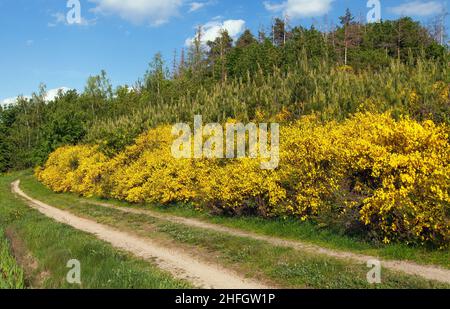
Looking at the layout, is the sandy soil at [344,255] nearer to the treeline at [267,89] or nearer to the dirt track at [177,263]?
the dirt track at [177,263]

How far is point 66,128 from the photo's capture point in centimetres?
5209

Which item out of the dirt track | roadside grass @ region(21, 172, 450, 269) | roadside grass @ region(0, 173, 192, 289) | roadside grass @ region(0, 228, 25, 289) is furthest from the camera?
roadside grass @ region(21, 172, 450, 269)

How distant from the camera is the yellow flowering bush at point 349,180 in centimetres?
1095

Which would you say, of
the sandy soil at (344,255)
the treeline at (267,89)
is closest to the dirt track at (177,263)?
the sandy soil at (344,255)

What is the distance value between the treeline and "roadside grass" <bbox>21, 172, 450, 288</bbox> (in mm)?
7568

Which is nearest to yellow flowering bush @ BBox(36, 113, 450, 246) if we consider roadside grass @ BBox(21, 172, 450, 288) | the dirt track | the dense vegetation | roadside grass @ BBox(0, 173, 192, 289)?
the dense vegetation

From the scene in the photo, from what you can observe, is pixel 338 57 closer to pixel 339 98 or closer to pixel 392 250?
pixel 339 98

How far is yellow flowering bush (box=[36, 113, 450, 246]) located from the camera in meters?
11.0

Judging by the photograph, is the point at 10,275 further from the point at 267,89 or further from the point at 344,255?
the point at 267,89

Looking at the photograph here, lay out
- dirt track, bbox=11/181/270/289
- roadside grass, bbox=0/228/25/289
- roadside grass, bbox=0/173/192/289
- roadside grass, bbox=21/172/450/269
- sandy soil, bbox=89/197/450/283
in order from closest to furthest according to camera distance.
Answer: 1. roadside grass, bbox=0/228/25/289
2. roadside grass, bbox=0/173/192/289
3. sandy soil, bbox=89/197/450/283
4. dirt track, bbox=11/181/270/289
5. roadside grass, bbox=21/172/450/269

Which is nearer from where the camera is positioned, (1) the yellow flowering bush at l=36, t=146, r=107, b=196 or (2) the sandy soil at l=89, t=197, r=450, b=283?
(2) the sandy soil at l=89, t=197, r=450, b=283

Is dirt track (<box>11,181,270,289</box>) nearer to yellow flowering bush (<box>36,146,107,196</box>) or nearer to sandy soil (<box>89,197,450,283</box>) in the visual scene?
sandy soil (<box>89,197,450,283</box>)

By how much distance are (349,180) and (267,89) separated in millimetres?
22319
